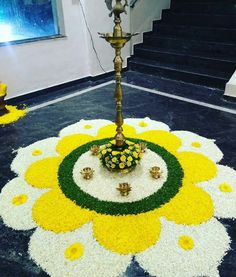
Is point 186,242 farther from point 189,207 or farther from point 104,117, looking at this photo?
point 104,117

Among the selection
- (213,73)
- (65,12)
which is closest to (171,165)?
(213,73)

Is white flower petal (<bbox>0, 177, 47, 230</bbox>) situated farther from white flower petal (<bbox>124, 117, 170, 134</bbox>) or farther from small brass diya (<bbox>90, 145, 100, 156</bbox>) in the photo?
white flower petal (<bbox>124, 117, 170, 134</bbox>)

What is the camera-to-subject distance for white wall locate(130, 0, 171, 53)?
6102mm

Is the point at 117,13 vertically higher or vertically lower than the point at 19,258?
higher

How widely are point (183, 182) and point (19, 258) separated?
1532 mm

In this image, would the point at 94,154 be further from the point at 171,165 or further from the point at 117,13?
the point at 117,13

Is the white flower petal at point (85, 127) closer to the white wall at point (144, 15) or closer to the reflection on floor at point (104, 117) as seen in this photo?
the reflection on floor at point (104, 117)

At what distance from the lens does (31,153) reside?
3191 millimetres

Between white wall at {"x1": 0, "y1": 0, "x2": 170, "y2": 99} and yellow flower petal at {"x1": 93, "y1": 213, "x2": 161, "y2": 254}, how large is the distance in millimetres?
3179

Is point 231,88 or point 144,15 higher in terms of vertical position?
point 144,15

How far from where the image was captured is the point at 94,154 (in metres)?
3.05

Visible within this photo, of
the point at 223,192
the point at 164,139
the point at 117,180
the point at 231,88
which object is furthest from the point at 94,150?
the point at 231,88

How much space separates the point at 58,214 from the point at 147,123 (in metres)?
1.91

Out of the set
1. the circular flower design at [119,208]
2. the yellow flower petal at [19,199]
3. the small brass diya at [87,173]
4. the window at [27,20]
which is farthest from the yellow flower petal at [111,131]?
the window at [27,20]
